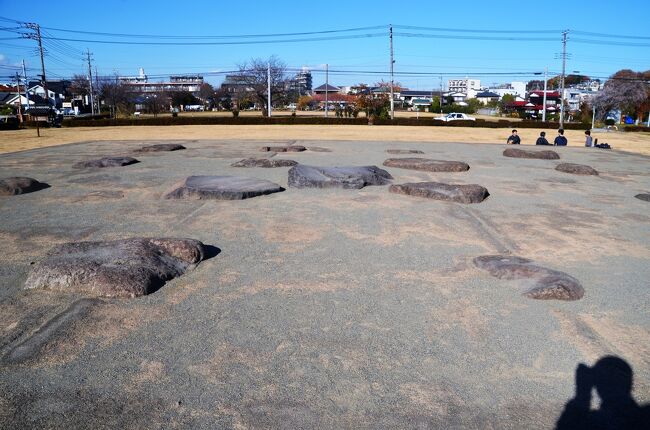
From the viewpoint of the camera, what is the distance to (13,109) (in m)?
62.8

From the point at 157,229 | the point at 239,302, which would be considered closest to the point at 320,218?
the point at 157,229

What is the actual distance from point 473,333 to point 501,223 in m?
3.82

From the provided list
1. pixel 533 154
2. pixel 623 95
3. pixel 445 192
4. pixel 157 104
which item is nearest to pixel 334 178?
pixel 445 192

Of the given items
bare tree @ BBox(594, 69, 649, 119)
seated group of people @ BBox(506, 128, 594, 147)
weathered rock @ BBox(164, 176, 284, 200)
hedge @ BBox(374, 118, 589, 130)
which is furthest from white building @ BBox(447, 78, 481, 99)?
weathered rock @ BBox(164, 176, 284, 200)

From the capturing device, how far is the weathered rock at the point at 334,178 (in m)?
9.49

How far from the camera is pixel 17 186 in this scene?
29.0 ft

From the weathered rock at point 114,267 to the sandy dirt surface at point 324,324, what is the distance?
0.45 feet

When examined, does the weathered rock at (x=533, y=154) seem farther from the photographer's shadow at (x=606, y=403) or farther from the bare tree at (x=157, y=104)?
the bare tree at (x=157, y=104)

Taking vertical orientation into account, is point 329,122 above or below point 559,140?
above

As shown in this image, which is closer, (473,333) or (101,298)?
(473,333)

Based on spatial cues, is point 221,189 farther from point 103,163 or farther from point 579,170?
point 579,170

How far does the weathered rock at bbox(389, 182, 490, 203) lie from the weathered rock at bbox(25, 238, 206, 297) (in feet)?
15.6

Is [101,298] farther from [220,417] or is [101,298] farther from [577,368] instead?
[577,368]

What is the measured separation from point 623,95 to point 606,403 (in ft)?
187
